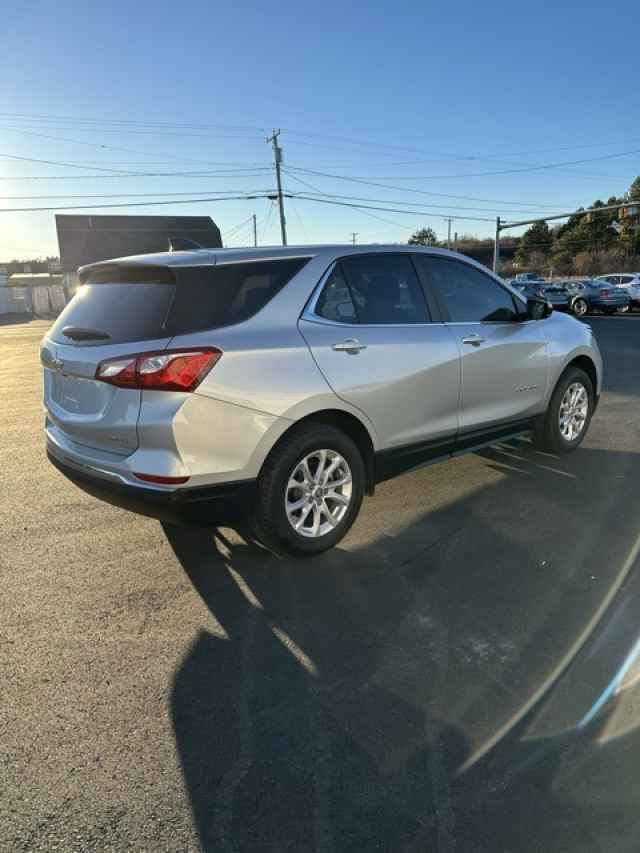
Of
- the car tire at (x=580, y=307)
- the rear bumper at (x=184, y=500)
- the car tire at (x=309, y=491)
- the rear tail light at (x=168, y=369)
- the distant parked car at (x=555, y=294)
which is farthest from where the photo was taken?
the distant parked car at (x=555, y=294)

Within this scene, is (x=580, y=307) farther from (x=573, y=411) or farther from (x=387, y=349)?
(x=387, y=349)

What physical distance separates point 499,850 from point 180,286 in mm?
2734

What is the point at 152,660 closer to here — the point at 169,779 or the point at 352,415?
the point at 169,779

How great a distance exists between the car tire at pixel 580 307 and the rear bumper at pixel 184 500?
25.4 metres

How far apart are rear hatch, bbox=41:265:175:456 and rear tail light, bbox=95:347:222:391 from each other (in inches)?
2.1

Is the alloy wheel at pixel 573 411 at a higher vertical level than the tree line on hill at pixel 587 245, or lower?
lower

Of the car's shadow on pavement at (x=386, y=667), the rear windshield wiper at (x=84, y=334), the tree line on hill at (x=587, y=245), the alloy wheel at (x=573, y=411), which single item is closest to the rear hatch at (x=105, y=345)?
the rear windshield wiper at (x=84, y=334)

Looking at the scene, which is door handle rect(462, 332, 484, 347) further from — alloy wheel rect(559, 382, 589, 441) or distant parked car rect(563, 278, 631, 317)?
distant parked car rect(563, 278, 631, 317)

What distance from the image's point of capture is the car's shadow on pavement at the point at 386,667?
2.00m

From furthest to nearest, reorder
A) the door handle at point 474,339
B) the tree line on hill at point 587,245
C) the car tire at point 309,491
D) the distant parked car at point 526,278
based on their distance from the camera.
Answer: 1. the tree line on hill at point 587,245
2. the distant parked car at point 526,278
3. the door handle at point 474,339
4. the car tire at point 309,491

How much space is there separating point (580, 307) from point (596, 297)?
0.94m

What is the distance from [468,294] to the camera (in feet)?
15.8

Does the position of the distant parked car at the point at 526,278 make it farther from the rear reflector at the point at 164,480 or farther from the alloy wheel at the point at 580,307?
the rear reflector at the point at 164,480

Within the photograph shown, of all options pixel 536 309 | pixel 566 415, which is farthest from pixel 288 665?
pixel 566 415
